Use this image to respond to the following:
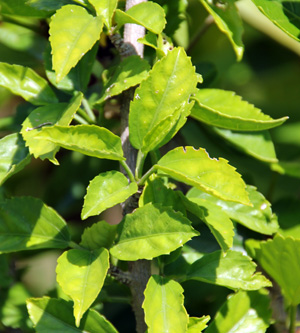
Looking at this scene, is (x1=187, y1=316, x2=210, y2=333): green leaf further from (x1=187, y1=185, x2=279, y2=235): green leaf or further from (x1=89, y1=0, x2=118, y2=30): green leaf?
(x1=89, y1=0, x2=118, y2=30): green leaf

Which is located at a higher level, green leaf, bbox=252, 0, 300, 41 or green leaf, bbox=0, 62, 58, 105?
green leaf, bbox=252, 0, 300, 41

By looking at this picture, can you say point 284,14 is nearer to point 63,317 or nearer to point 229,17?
point 229,17

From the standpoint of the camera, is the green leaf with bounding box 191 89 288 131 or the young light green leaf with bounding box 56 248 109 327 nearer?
the young light green leaf with bounding box 56 248 109 327

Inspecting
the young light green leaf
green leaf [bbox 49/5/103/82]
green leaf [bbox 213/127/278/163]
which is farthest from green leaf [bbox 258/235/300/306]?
green leaf [bbox 49/5/103/82]

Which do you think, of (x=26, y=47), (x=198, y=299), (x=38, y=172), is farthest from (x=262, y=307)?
(x=38, y=172)

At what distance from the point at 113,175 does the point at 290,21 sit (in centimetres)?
32

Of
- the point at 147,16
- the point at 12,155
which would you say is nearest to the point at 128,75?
the point at 147,16

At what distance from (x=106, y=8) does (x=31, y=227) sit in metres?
0.27

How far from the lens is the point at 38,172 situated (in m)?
1.22

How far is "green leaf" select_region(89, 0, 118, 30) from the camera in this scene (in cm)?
54

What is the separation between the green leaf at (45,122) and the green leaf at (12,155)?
0.11ft

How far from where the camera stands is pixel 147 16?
56 cm

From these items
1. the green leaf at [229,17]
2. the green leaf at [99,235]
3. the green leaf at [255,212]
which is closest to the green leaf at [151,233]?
the green leaf at [99,235]

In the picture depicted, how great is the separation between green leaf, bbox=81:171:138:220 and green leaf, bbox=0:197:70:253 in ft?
0.36
